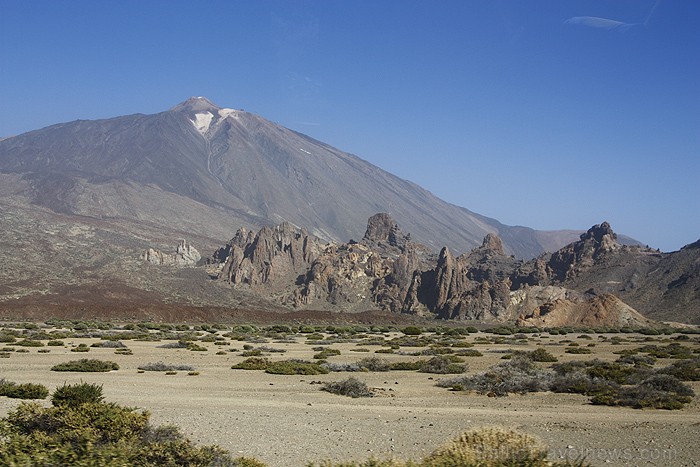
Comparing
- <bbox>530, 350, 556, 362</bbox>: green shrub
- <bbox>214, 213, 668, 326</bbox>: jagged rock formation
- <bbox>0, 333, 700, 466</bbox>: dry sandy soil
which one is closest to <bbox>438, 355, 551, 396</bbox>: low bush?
<bbox>0, 333, 700, 466</bbox>: dry sandy soil

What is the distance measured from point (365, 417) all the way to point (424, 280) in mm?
87010

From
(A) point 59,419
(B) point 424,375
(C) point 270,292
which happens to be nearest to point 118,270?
(C) point 270,292

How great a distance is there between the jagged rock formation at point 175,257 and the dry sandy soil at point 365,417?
9242 centimetres

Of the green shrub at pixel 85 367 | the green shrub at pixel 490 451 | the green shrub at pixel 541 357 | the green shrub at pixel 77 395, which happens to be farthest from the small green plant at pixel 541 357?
the green shrub at pixel 490 451

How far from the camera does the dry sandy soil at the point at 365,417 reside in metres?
11.3

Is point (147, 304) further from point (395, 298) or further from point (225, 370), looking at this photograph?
point (225, 370)

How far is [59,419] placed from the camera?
9156mm

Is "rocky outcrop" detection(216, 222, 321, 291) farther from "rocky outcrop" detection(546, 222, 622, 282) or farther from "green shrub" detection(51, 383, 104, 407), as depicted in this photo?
"green shrub" detection(51, 383, 104, 407)

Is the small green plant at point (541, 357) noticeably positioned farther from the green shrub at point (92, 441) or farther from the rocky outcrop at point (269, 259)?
the rocky outcrop at point (269, 259)

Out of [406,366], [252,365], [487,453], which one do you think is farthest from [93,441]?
[406,366]

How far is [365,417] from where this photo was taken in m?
14.7

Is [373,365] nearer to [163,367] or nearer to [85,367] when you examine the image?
[163,367]

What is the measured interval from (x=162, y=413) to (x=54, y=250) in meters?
108

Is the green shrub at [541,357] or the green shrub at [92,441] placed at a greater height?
the green shrub at [92,441]
